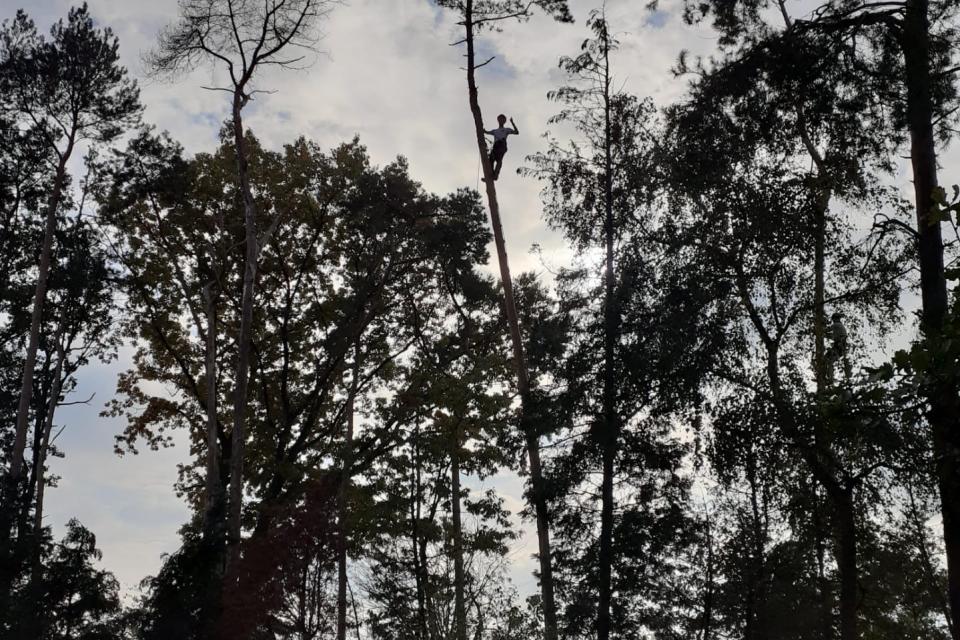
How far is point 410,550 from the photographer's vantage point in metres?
20.0

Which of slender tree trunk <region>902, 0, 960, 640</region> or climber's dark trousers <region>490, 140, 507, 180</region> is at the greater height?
climber's dark trousers <region>490, 140, 507, 180</region>

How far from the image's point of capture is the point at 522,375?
14062mm

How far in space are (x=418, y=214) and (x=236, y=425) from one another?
7.57 meters

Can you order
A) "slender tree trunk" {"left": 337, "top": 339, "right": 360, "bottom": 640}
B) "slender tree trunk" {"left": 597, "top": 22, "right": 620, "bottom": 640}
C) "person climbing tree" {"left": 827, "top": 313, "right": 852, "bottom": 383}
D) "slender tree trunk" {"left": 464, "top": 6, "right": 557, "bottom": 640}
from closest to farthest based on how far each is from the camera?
"person climbing tree" {"left": 827, "top": 313, "right": 852, "bottom": 383} < "slender tree trunk" {"left": 464, "top": 6, "right": 557, "bottom": 640} < "slender tree trunk" {"left": 597, "top": 22, "right": 620, "bottom": 640} < "slender tree trunk" {"left": 337, "top": 339, "right": 360, "bottom": 640}

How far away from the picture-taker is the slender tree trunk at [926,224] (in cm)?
852

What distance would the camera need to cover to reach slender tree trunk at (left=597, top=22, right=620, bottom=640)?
1395 cm

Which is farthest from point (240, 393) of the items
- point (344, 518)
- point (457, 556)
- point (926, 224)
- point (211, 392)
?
point (926, 224)

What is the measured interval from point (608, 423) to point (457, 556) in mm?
8353

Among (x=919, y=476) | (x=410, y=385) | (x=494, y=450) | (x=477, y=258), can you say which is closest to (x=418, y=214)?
(x=477, y=258)

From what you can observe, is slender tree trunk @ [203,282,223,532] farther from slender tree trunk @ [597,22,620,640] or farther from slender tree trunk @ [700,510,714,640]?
slender tree trunk @ [700,510,714,640]

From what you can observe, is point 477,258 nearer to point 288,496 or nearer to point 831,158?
point 288,496

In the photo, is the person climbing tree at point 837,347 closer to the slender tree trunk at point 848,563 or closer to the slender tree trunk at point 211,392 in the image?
the slender tree trunk at point 848,563

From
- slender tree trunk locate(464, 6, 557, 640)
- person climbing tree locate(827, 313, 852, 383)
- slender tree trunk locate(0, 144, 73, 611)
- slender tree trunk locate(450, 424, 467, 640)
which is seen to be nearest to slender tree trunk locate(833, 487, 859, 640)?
person climbing tree locate(827, 313, 852, 383)

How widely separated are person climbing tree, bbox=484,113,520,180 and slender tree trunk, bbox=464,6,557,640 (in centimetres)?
18
